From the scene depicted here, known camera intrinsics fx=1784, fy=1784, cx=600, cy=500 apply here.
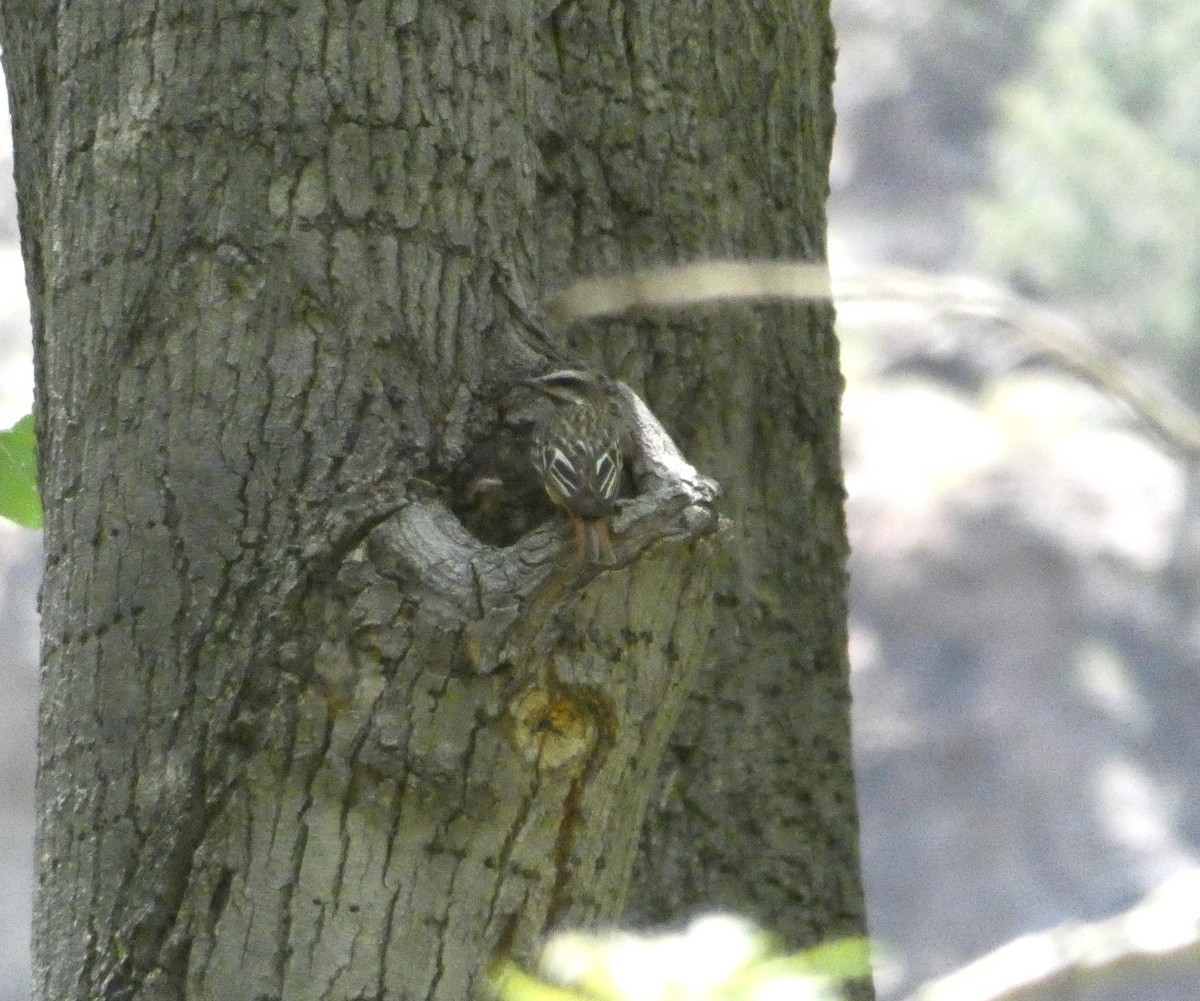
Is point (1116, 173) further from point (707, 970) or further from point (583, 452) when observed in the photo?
point (707, 970)

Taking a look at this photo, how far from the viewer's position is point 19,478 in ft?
7.81

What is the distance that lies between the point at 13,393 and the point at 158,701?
61.5 feet

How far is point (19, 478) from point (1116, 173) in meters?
17.0

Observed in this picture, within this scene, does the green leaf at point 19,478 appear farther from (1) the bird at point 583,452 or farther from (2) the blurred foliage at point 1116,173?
(2) the blurred foliage at point 1116,173

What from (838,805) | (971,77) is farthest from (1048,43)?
(838,805)

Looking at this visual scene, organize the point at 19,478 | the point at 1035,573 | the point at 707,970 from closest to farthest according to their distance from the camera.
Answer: the point at 707,970
the point at 19,478
the point at 1035,573

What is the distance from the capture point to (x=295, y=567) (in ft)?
5.83

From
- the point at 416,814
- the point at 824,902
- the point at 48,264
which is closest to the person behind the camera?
the point at 416,814

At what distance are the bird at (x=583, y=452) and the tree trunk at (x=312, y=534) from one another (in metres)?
0.03

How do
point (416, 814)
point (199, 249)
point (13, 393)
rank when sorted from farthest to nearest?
point (13, 393)
point (199, 249)
point (416, 814)

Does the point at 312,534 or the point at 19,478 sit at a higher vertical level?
the point at 19,478

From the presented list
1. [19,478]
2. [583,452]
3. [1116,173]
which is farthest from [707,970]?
[1116,173]

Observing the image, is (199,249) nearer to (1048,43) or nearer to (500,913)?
(500,913)

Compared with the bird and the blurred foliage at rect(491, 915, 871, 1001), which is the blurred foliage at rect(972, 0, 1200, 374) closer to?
the bird
